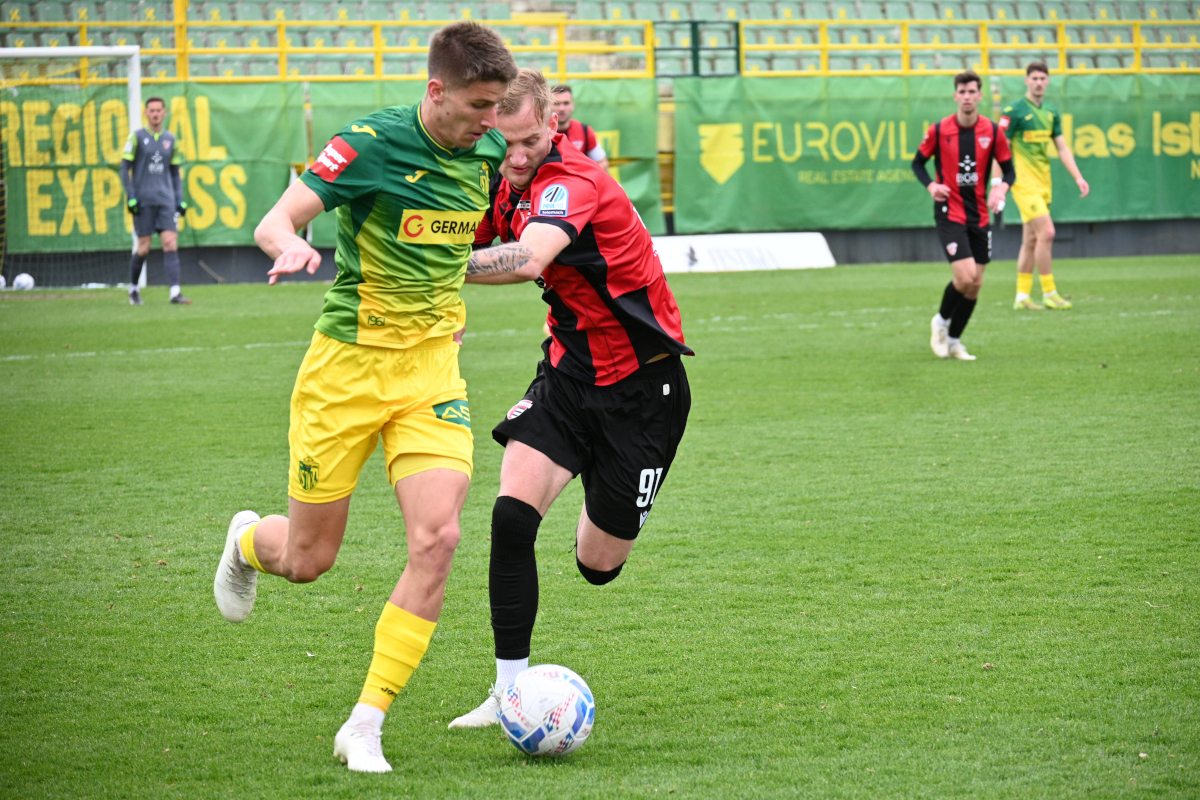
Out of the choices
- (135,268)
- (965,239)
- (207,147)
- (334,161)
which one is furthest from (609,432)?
(207,147)

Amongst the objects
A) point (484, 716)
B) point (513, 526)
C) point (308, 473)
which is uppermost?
point (308, 473)

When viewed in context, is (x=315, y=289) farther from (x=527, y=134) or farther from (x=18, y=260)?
(x=527, y=134)

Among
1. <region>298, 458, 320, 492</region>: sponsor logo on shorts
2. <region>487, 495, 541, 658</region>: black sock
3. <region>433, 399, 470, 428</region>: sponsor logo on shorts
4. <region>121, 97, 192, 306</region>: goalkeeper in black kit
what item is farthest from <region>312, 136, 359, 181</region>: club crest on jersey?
<region>121, 97, 192, 306</region>: goalkeeper in black kit

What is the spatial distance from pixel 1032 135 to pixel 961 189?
397 cm

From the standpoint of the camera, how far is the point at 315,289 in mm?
18516

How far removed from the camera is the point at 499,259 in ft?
11.4

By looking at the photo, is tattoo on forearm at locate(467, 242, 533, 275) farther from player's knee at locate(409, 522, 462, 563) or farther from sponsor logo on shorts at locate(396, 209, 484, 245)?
player's knee at locate(409, 522, 462, 563)

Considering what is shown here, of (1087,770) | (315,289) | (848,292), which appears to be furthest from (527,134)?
(315,289)

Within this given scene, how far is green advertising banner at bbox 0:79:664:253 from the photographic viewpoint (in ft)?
59.8

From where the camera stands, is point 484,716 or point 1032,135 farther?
point 1032,135

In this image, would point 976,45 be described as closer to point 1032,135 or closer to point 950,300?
point 1032,135

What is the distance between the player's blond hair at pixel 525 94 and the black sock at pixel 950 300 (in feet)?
24.0

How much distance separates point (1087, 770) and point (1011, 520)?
2.70 m

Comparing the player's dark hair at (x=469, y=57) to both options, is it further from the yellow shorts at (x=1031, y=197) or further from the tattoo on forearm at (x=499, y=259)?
the yellow shorts at (x=1031, y=197)
